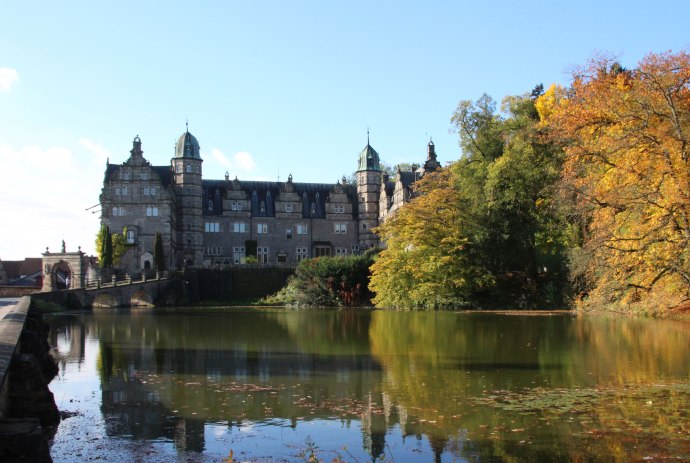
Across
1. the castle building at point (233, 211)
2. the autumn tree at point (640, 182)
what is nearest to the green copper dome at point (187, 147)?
A: the castle building at point (233, 211)

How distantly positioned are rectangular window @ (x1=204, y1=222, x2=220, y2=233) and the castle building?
3.4 inches

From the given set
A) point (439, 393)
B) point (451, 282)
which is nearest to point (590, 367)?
point (439, 393)

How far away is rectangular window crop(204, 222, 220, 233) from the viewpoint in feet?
213

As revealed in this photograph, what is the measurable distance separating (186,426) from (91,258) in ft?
177

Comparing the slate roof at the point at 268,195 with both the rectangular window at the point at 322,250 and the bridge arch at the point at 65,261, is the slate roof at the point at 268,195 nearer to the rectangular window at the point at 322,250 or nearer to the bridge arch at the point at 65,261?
the rectangular window at the point at 322,250

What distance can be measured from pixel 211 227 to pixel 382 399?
55.2 meters

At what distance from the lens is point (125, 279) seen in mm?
52625

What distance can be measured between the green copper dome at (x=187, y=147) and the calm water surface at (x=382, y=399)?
42694 mm

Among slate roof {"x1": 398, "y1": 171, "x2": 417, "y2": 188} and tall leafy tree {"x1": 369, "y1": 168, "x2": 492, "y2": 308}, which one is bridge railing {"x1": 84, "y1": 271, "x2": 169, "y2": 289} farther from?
slate roof {"x1": 398, "y1": 171, "x2": 417, "y2": 188}

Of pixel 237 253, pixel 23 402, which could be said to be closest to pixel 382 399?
pixel 23 402

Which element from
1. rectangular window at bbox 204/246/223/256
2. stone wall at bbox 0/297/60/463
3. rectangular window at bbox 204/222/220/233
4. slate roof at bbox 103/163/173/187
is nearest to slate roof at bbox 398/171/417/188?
rectangular window at bbox 204/222/220/233

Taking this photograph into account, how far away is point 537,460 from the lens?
775 centimetres

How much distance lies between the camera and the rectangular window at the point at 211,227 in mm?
65000

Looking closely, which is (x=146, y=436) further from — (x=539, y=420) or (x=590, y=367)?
(x=590, y=367)
